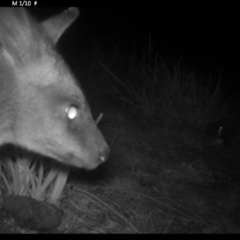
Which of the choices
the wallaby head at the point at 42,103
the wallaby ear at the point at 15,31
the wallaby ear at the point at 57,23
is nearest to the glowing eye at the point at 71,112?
the wallaby head at the point at 42,103

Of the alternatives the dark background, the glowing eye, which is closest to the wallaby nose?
the glowing eye

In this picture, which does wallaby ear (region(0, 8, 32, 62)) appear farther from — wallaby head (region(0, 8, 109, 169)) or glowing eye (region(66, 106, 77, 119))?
glowing eye (region(66, 106, 77, 119))

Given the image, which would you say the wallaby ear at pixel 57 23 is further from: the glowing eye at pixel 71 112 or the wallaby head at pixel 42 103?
the glowing eye at pixel 71 112

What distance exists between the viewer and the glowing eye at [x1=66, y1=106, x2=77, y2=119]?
8.06 ft

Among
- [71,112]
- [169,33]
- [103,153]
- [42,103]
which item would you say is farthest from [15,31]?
[169,33]

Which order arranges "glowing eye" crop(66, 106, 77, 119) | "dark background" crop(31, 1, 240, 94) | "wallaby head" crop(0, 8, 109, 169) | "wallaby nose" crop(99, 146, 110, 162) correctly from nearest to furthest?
"wallaby head" crop(0, 8, 109, 169) < "glowing eye" crop(66, 106, 77, 119) < "wallaby nose" crop(99, 146, 110, 162) < "dark background" crop(31, 1, 240, 94)

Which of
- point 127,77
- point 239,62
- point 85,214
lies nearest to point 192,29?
point 239,62

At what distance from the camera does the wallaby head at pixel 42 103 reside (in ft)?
→ 7.72

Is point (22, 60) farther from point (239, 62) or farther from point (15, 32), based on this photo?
point (239, 62)

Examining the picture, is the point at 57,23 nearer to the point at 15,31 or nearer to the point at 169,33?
Answer: the point at 15,31

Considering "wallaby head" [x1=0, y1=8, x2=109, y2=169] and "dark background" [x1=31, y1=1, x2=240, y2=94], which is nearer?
"wallaby head" [x1=0, y1=8, x2=109, y2=169]

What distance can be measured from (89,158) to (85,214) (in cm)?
111
